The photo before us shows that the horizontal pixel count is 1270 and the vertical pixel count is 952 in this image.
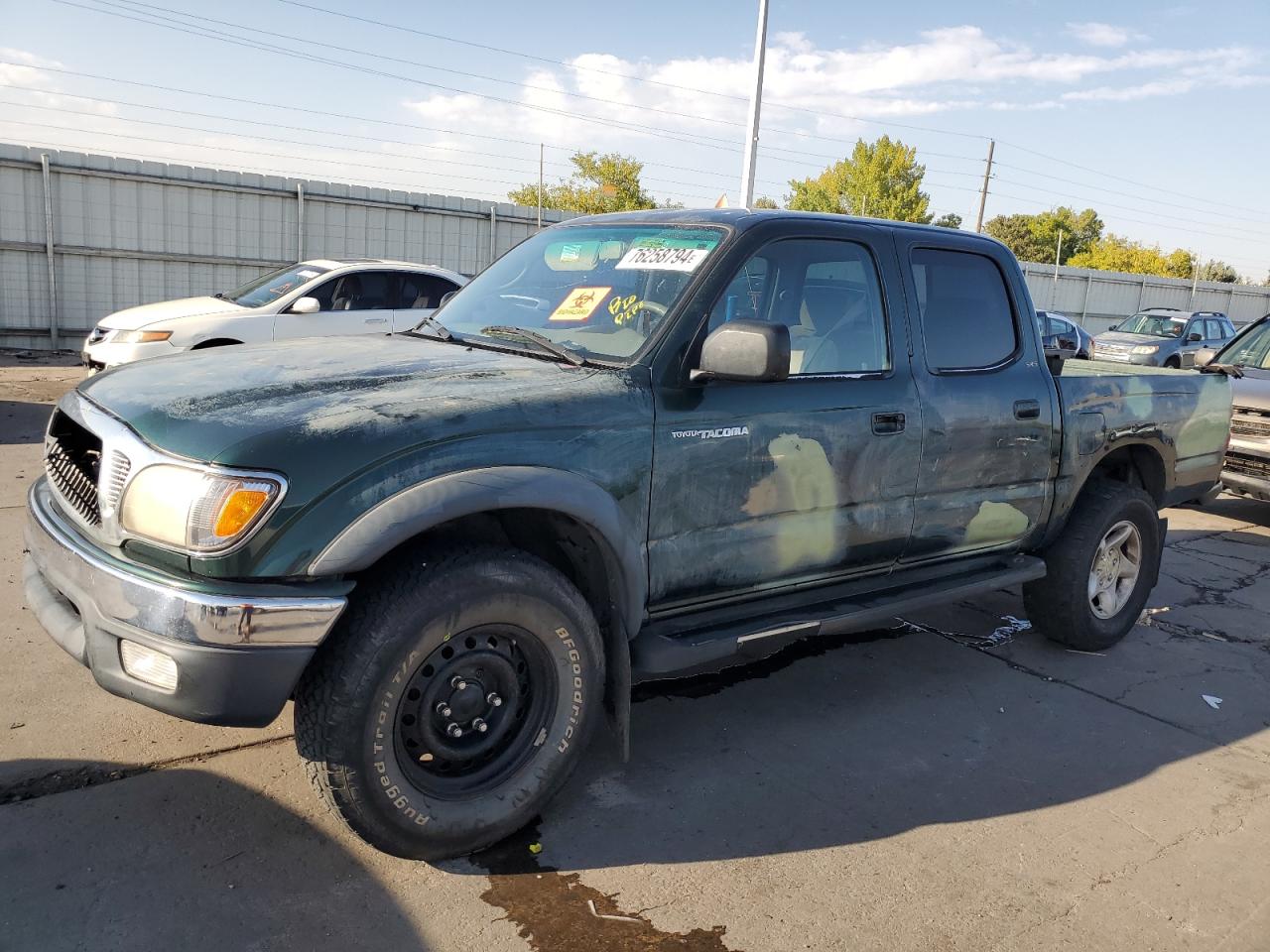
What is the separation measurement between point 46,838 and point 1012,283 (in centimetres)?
455

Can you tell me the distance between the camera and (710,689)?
4.35 m

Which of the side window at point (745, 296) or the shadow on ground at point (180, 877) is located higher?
the side window at point (745, 296)

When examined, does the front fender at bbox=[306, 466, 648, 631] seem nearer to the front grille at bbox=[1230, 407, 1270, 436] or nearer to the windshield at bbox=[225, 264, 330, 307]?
the front grille at bbox=[1230, 407, 1270, 436]

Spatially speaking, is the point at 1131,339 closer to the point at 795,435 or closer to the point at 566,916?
the point at 795,435

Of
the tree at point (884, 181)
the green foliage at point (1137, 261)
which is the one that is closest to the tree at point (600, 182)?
the tree at point (884, 181)

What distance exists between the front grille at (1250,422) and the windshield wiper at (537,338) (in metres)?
6.86

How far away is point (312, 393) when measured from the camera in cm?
288

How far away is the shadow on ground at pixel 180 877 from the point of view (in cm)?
250

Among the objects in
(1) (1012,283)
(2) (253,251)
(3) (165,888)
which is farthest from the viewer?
(2) (253,251)

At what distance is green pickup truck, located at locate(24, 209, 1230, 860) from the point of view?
2.53m

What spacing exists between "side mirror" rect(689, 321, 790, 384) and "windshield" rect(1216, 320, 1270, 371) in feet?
25.4

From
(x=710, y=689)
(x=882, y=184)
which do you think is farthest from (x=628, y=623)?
(x=882, y=184)

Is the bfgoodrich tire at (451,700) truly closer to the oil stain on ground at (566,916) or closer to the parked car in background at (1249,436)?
the oil stain on ground at (566,916)

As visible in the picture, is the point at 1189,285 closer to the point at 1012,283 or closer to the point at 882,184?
the point at 882,184
